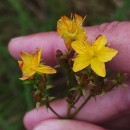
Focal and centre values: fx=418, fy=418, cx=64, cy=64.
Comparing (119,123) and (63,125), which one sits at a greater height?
(63,125)

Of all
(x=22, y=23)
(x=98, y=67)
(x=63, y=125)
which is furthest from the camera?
(x=22, y=23)

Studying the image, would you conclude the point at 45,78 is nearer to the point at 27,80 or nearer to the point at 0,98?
the point at 27,80

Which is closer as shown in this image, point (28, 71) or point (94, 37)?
point (28, 71)

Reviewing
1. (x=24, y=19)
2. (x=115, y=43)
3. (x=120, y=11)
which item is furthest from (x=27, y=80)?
(x=24, y=19)

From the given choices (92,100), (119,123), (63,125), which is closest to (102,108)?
(92,100)

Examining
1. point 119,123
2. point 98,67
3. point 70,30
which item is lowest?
point 119,123

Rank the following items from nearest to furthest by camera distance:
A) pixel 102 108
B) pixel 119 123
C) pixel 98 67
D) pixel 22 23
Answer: pixel 98 67, pixel 102 108, pixel 119 123, pixel 22 23

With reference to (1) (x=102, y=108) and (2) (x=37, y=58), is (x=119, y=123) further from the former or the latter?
(2) (x=37, y=58)
